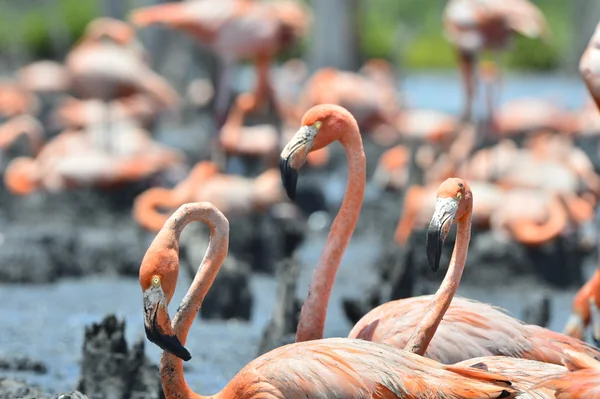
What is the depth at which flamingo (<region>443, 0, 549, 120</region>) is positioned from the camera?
8195 millimetres

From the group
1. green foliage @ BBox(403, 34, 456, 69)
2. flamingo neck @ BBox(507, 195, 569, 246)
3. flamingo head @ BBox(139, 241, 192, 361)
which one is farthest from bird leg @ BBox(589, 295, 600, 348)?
green foliage @ BBox(403, 34, 456, 69)

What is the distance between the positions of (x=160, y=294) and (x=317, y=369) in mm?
439

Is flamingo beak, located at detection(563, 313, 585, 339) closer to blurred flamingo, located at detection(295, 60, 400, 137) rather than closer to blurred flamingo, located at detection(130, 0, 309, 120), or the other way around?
blurred flamingo, located at detection(130, 0, 309, 120)

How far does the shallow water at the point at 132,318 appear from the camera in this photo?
4965 mm

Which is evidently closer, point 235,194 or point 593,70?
point 593,70

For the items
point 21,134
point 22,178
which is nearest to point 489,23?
point 22,178

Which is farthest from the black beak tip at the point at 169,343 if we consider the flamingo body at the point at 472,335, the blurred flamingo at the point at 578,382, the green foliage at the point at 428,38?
the green foliage at the point at 428,38

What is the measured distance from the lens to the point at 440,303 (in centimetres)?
342

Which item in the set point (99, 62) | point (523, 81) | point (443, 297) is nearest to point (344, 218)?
point (443, 297)

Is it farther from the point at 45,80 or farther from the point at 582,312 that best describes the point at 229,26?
the point at 582,312

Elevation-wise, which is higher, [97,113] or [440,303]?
[440,303]

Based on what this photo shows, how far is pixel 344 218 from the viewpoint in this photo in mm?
3834

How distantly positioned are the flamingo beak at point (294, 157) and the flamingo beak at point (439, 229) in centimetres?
43

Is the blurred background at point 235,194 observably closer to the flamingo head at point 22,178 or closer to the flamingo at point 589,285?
the flamingo head at point 22,178
